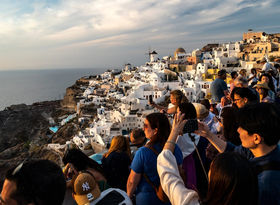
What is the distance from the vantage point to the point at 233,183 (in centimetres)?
136

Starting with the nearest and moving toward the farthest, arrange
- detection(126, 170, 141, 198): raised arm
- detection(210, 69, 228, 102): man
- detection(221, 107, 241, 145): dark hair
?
detection(126, 170, 141, 198): raised arm < detection(221, 107, 241, 145): dark hair < detection(210, 69, 228, 102): man

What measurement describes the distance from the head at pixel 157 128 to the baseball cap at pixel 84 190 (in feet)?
2.82

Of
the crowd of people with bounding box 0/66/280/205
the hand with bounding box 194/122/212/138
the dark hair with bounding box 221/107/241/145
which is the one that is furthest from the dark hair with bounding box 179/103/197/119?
the dark hair with bounding box 221/107/241/145

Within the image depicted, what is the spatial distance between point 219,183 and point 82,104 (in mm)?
38432

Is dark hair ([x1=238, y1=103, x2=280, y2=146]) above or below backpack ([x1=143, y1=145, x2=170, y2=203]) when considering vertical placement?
above

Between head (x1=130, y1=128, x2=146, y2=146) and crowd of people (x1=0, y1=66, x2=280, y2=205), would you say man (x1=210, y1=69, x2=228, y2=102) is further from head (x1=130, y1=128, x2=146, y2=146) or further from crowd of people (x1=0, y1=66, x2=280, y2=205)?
crowd of people (x1=0, y1=66, x2=280, y2=205)

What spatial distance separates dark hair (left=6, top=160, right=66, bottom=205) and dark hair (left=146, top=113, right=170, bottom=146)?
132 centimetres

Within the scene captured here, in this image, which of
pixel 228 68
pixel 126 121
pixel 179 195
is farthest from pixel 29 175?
pixel 228 68

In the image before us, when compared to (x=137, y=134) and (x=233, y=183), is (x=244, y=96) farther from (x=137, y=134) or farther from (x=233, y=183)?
(x=233, y=183)

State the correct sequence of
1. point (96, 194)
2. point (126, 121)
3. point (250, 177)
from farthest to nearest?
point (126, 121), point (96, 194), point (250, 177)

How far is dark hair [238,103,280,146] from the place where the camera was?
1670mm

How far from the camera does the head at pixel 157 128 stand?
98.5 inches

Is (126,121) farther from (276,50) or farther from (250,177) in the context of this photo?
(276,50)

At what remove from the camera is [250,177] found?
1.37 metres
